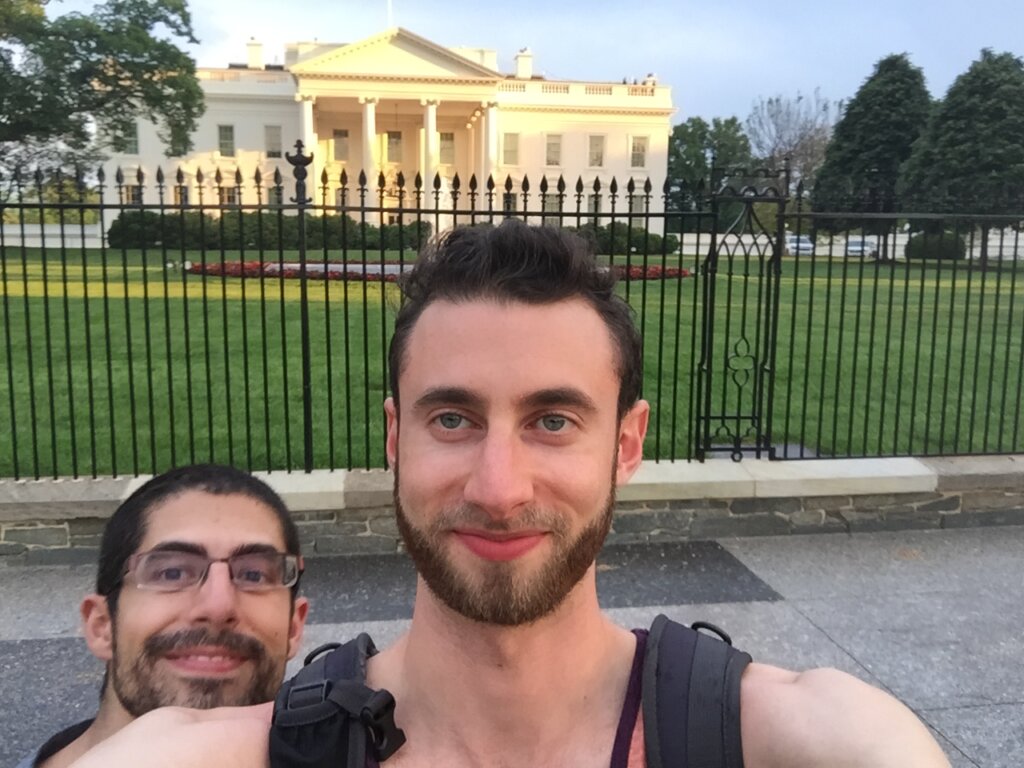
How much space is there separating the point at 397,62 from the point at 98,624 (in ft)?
191

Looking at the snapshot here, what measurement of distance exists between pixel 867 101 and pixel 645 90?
19629mm

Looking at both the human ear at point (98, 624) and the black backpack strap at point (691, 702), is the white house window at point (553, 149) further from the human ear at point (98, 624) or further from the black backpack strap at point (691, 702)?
the black backpack strap at point (691, 702)

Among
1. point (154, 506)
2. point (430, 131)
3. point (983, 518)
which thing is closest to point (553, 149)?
point (430, 131)

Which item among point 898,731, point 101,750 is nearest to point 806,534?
point 898,731

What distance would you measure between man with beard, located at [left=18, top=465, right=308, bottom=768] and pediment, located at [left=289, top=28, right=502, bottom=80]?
187 feet

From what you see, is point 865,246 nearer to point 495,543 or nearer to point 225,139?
point 495,543

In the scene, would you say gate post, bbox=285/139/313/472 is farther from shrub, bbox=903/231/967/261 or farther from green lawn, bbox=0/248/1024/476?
shrub, bbox=903/231/967/261

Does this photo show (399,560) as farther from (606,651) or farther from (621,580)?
(606,651)

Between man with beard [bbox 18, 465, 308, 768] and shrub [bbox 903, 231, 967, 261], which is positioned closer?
man with beard [bbox 18, 465, 308, 768]

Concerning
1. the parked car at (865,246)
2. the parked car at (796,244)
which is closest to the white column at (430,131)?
the parked car at (796,244)

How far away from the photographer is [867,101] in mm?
42688

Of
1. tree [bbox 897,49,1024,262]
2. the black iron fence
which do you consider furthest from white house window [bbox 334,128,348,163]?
the black iron fence

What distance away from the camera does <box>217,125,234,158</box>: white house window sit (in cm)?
5950

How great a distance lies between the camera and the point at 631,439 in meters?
1.93
